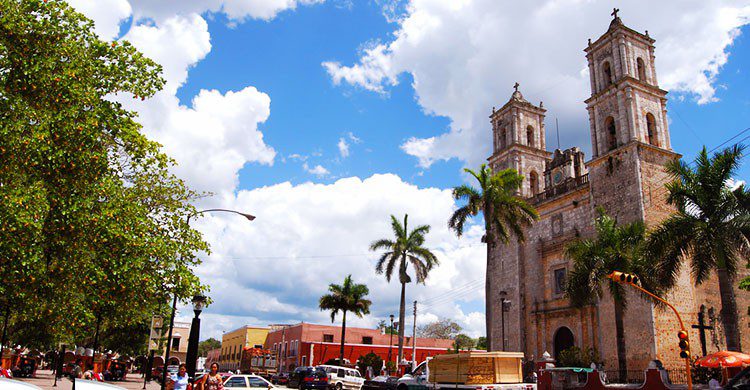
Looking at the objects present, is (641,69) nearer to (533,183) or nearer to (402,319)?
(533,183)

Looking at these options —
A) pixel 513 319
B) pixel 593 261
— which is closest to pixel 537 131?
pixel 513 319

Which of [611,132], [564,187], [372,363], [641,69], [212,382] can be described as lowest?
[212,382]

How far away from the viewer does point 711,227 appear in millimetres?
20891

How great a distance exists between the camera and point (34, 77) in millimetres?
12203

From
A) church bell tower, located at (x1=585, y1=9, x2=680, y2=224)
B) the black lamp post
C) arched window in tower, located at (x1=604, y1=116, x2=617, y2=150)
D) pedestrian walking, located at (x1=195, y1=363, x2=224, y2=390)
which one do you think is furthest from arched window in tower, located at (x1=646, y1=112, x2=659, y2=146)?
pedestrian walking, located at (x1=195, y1=363, x2=224, y2=390)

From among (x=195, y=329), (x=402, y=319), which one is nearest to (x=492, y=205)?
(x=402, y=319)

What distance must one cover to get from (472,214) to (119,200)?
2167 cm

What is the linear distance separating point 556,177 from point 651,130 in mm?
8023

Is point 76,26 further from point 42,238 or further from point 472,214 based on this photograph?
point 472,214

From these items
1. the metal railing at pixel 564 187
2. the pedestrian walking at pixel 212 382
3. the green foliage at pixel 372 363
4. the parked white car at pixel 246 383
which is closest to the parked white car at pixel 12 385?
the pedestrian walking at pixel 212 382

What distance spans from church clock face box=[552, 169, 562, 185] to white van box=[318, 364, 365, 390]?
809 inches

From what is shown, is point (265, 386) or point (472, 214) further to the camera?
point (472, 214)

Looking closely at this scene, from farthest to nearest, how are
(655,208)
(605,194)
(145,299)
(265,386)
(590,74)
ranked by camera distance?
(590,74), (605,194), (655,208), (265,386), (145,299)

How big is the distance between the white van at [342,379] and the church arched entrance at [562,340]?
13569 millimetres
